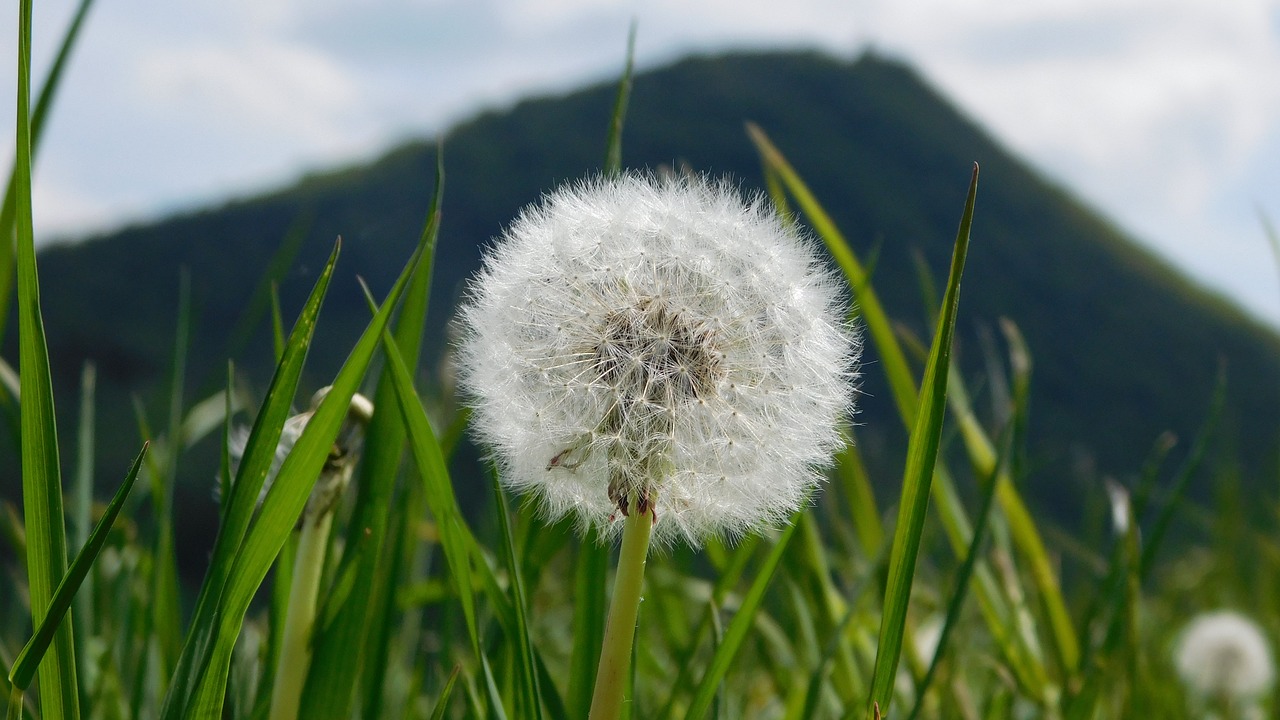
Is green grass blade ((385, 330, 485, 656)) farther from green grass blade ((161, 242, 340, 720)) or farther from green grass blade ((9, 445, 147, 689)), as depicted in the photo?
green grass blade ((9, 445, 147, 689))

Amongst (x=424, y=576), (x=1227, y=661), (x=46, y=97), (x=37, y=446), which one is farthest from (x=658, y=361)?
(x=1227, y=661)

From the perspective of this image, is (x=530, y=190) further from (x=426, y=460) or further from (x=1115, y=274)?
(x=426, y=460)

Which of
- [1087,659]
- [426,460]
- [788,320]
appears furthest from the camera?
[1087,659]

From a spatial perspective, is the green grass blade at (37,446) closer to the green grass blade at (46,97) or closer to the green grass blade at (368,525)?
the green grass blade at (368,525)

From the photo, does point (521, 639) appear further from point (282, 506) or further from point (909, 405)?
point (909, 405)

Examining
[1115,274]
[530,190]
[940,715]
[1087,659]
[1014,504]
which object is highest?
[1115,274]

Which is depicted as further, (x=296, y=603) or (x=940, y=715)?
(x=940, y=715)

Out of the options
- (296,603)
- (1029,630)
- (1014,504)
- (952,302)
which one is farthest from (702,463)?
Result: (1029,630)
